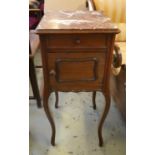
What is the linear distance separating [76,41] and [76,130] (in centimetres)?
79

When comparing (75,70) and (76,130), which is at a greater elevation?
(75,70)

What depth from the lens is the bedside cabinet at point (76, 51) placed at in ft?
3.54

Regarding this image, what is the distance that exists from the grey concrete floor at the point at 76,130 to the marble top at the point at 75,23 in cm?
Answer: 84

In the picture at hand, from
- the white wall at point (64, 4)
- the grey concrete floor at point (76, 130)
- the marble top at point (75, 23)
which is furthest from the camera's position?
the white wall at point (64, 4)

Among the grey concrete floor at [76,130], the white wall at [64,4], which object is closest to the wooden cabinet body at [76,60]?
the grey concrete floor at [76,130]

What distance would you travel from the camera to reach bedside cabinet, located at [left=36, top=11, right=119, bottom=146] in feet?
3.54

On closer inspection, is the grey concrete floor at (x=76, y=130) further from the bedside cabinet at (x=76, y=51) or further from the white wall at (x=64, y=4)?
the white wall at (x=64, y=4)

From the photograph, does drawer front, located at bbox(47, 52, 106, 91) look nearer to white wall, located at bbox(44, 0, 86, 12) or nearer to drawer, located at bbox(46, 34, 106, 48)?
drawer, located at bbox(46, 34, 106, 48)

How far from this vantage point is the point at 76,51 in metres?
1.13

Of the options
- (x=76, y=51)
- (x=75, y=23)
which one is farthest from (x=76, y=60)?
(x=75, y=23)

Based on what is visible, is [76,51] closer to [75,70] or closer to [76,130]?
[75,70]

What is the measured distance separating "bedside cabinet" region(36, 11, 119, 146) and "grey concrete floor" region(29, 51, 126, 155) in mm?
408
